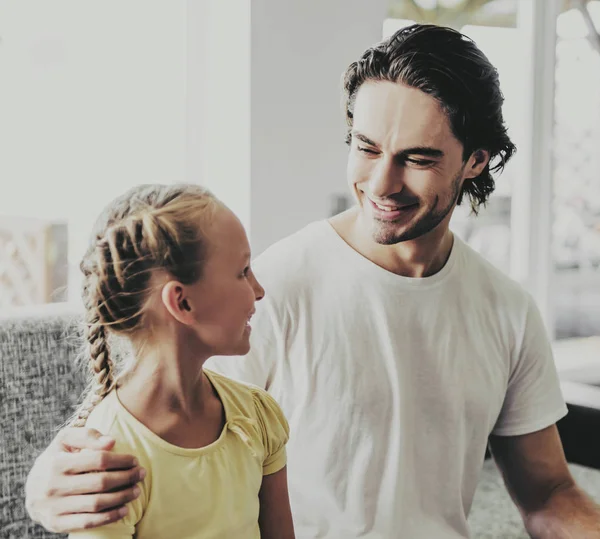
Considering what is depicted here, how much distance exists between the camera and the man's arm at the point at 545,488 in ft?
4.61

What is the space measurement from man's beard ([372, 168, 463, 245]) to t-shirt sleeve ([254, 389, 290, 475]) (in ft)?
1.22

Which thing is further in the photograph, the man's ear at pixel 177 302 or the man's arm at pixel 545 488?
the man's arm at pixel 545 488

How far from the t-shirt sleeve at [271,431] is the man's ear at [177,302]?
201 mm

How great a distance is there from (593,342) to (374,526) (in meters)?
2.58

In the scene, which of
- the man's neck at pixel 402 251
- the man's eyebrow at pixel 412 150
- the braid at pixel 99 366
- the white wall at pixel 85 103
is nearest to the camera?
the braid at pixel 99 366

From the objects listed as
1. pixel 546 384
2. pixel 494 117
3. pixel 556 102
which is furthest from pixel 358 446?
pixel 556 102

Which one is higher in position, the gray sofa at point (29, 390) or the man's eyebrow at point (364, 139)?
the man's eyebrow at point (364, 139)

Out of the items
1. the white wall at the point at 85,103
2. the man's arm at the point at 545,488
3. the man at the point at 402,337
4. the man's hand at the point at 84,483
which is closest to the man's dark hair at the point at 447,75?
the man at the point at 402,337

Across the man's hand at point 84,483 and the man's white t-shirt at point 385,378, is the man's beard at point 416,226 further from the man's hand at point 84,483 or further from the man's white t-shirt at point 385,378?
the man's hand at point 84,483

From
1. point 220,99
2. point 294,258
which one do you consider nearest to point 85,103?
point 220,99

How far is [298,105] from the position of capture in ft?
7.73

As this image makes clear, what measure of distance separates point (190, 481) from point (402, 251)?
638mm

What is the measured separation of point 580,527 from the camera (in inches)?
54.7

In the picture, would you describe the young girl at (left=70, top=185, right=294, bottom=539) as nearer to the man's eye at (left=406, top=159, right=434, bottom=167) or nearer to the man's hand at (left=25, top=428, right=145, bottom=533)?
the man's hand at (left=25, top=428, right=145, bottom=533)
